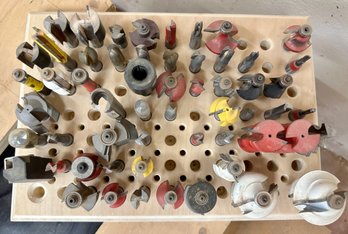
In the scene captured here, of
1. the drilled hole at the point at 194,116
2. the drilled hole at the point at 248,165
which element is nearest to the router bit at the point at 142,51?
the drilled hole at the point at 194,116

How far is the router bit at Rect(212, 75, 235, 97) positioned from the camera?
0.47 meters

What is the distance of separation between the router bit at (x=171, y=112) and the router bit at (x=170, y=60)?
6 centimetres

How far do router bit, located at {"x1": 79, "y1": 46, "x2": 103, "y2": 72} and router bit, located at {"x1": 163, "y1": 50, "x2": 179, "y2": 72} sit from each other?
11cm

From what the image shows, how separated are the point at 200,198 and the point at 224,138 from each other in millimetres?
98

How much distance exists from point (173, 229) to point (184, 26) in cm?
38

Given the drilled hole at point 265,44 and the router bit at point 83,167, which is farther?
the drilled hole at point 265,44

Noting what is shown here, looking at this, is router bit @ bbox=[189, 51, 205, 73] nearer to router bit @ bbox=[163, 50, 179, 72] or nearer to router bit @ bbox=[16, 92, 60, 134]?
router bit @ bbox=[163, 50, 179, 72]

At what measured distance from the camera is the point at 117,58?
49 cm

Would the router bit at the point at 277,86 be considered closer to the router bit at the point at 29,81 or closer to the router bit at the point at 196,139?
the router bit at the point at 196,139

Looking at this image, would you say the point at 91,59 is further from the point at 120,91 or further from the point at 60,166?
the point at 60,166

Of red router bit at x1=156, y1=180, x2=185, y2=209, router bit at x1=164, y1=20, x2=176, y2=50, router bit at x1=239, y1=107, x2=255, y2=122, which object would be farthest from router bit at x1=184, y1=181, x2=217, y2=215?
router bit at x1=164, y1=20, x2=176, y2=50

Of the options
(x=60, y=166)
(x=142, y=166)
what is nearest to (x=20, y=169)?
(x=60, y=166)

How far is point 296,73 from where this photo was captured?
0.54 meters

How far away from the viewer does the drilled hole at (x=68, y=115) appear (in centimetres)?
52
